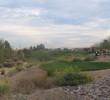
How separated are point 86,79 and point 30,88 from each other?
4.39 meters

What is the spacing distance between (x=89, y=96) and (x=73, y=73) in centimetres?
537

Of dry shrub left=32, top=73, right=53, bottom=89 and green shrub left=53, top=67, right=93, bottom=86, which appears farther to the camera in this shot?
dry shrub left=32, top=73, right=53, bottom=89

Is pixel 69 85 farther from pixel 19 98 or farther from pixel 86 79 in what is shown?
pixel 19 98

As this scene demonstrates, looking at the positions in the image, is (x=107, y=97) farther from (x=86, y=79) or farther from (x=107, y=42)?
(x=107, y=42)

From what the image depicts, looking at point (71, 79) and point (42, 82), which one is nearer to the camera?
point (71, 79)

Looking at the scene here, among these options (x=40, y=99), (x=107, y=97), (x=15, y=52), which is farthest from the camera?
(x=15, y=52)

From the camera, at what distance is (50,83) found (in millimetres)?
15961

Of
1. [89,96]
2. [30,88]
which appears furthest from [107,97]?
[30,88]

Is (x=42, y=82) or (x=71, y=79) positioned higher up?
(x=71, y=79)

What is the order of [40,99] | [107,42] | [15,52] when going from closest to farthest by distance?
[40,99], [15,52], [107,42]

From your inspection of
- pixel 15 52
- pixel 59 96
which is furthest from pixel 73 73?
pixel 15 52

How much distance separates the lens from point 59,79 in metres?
16.2

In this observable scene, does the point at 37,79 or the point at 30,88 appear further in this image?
the point at 37,79

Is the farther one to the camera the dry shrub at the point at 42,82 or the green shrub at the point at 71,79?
the dry shrub at the point at 42,82
